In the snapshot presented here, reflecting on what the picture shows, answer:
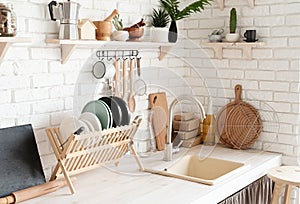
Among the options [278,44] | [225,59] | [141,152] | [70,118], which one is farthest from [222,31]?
[70,118]

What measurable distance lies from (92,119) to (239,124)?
119 centimetres

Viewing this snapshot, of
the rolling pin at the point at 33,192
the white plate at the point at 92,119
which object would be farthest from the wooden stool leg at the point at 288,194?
the rolling pin at the point at 33,192

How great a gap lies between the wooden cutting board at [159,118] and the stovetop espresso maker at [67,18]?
869mm

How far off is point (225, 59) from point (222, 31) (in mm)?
200

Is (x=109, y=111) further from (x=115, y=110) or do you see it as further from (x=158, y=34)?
(x=158, y=34)

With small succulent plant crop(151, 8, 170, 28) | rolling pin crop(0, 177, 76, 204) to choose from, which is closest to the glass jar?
rolling pin crop(0, 177, 76, 204)

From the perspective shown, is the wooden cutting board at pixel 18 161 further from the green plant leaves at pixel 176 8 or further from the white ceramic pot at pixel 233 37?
the white ceramic pot at pixel 233 37

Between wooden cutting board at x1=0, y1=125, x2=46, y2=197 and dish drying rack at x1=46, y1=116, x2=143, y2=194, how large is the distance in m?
0.09

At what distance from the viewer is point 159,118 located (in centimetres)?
278

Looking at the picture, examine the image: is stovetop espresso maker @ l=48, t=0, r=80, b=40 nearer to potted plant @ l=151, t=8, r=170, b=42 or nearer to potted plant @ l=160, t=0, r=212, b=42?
potted plant @ l=151, t=8, r=170, b=42

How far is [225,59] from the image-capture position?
9.66ft

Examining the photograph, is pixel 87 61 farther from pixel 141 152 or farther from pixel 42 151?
pixel 141 152

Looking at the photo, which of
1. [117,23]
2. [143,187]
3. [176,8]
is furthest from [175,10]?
[143,187]

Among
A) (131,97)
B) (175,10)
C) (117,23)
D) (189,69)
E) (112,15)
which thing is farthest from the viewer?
(189,69)
